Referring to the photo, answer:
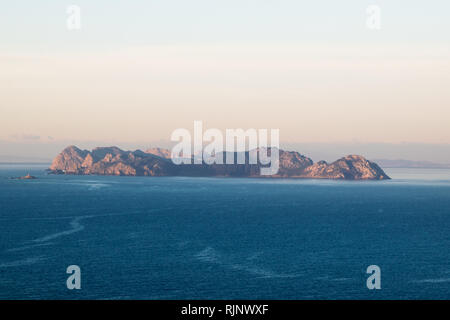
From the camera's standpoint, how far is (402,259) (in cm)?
10381

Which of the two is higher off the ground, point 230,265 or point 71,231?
point 71,231

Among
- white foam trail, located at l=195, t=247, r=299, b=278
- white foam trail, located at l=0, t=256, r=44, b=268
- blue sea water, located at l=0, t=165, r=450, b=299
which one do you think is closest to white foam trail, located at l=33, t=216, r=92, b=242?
blue sea water, located at l=0, t=165, r=450, b=299

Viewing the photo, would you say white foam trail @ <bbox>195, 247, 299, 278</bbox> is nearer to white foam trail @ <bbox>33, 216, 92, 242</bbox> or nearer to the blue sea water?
the blue sea water

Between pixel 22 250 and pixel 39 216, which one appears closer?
pixel 22 250

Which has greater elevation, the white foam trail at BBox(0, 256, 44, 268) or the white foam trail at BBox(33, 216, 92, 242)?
the white foam trail at BBox(33, 216, 92, 242)

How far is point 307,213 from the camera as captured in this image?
7180 inches

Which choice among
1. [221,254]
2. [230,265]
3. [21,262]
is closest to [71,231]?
[21,262]

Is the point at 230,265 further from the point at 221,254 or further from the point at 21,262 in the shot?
the point at 21,262

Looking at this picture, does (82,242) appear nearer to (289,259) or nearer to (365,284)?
(289,259)

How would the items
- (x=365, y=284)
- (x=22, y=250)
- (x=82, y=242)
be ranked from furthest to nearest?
1. (x=82, y=242)
2. (x=22, y=250)
3. (x=365, y=284)
